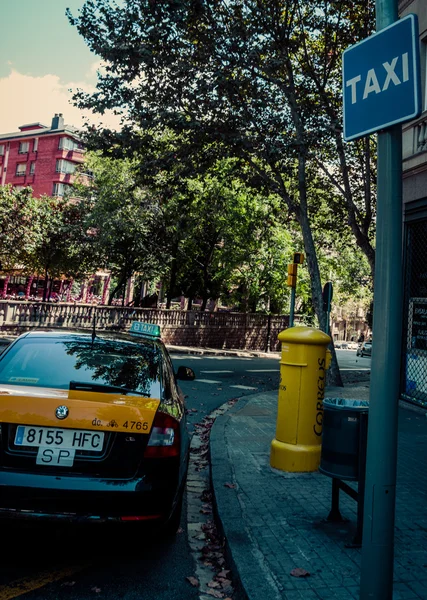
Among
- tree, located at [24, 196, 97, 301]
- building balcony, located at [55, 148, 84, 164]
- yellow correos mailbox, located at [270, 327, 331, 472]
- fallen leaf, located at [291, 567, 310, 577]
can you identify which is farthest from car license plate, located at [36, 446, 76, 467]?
building balcony, located at [55, 148, 84, 164]

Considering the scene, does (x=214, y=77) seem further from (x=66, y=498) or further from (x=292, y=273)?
(x=66, y=498)

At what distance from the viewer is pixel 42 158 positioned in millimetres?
63625

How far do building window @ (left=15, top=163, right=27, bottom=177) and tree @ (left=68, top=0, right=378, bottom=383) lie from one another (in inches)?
2184

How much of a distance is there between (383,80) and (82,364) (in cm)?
272

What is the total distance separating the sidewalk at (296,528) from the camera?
3.32 metres

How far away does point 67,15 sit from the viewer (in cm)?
1420

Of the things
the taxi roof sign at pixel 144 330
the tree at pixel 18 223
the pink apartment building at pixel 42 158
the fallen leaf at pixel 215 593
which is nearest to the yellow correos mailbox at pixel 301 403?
the taxi roof sign at pixel 144 330

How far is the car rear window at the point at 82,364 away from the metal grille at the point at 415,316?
7.51 m

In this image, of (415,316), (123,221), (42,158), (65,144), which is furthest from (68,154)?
(415,316)

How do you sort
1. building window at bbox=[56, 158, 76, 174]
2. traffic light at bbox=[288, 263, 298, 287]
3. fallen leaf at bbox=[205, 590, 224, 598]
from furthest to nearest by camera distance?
building window at bbox=[56, 158, 76, 174], traffic light at bbox=[288, 263, 298, 287], fallen leaf at bbox=[205, 590, 224, 598]

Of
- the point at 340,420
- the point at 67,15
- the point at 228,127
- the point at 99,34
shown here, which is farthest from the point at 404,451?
the point at 67,15

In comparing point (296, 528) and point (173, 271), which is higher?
point (173, 271)

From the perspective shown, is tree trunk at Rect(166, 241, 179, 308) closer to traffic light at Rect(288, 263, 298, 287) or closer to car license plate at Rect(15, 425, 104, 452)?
traffic light at Rect(288, 263, 298, 287)

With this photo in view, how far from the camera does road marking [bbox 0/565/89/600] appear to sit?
122 inches
